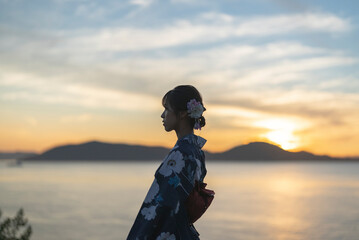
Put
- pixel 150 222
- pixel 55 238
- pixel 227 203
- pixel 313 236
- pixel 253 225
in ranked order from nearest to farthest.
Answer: pixel 150 222
pixel 55 238
pixel 313 236
pixel 253 225
pixel 227 203

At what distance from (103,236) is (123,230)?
2.14 meters

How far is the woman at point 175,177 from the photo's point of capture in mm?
2641

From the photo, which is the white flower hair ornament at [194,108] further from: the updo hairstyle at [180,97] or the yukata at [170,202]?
the yukata at [170,202]

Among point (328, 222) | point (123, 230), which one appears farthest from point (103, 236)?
point (328, 222)

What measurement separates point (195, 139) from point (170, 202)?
17.8 inches

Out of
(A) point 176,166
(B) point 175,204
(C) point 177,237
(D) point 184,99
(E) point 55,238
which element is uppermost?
(D) point 184,99

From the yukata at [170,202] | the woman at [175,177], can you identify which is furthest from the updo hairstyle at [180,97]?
the yukata at [170,202]

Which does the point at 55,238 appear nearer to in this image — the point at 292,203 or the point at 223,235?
the point at 223,235

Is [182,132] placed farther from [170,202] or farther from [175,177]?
[170,202]

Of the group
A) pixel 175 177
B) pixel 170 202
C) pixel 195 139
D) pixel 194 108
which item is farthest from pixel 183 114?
pixel 170 202

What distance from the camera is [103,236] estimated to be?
898 inches

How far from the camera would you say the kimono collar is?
280cm

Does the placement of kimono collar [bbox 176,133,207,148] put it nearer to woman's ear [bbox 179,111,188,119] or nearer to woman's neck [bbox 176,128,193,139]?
woman's neck [bbox 176,128,193,139]

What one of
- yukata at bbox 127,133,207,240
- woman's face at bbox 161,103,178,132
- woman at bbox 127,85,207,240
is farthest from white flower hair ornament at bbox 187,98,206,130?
yukata at bbox 127,133,207,240
